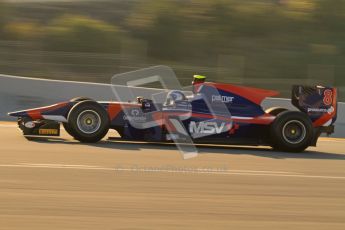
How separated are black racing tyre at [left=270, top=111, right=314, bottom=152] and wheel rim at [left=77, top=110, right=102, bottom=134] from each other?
2955 mm

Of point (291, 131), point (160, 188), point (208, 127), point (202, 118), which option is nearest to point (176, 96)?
point (202, 118)

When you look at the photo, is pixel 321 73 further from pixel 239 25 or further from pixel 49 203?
pixel 49 203

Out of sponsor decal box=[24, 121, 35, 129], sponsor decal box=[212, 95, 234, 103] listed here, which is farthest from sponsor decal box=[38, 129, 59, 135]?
sponsor decal box=[212, 95, 234, 103]

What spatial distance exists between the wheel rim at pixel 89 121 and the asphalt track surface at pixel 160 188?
11.9 inches

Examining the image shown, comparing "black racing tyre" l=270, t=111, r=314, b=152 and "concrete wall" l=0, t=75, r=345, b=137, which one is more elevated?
"concrete wall" l=0, t=75, r=345, b=137

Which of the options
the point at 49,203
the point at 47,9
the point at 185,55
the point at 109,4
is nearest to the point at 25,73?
the point at 185,55

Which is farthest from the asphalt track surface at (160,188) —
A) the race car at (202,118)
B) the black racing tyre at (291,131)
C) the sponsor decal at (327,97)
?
the sponsor decal at (327,97)

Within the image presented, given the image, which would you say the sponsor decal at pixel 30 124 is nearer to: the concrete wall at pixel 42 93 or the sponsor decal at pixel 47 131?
the sponsor decal at pixel 47 131

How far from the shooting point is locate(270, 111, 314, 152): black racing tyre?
33.4ft

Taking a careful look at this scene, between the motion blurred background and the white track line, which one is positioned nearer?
the white track line

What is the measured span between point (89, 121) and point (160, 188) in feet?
11.8

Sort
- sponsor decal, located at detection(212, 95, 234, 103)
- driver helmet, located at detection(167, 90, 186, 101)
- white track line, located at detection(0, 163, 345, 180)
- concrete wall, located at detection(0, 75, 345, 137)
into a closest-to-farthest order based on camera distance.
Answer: white track line, located at detection(0, 163, 345, 180), driver helmet, located at detection(167, 90, 186, 101), sponsor decal, located at detection(212, 95, 234, 103), concrete wall, located at detection(0, 75, 345, 137)

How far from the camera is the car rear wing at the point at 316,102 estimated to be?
10492 mm

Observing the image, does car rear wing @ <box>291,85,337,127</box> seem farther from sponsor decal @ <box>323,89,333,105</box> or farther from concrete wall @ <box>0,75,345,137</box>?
concrete wall @ <box>0,75,345,137</box>
